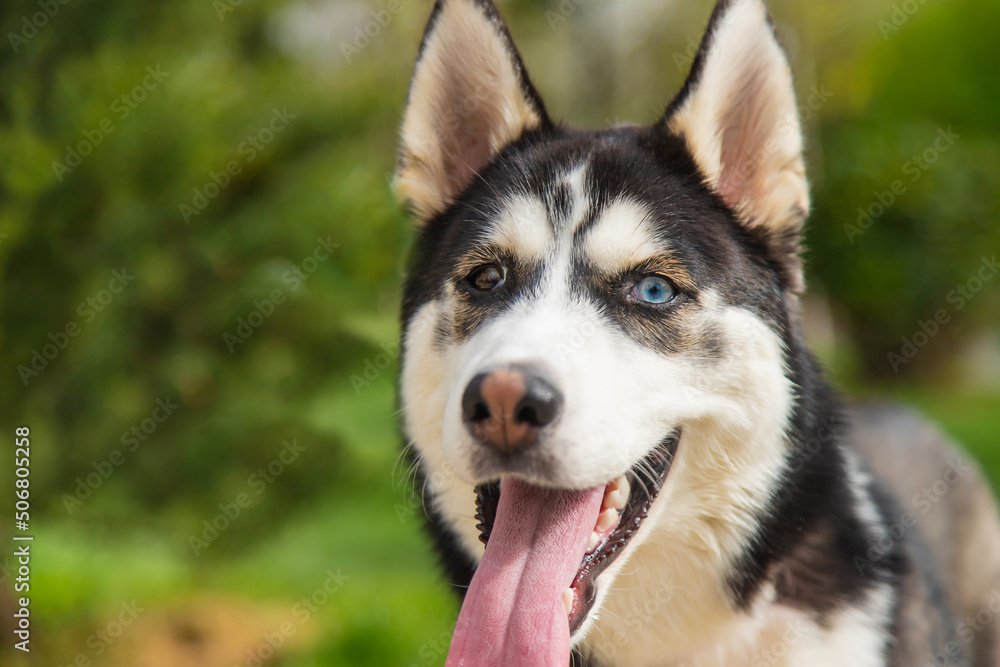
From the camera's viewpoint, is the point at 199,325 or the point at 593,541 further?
the point at 199,325

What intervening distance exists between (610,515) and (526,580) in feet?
1.04

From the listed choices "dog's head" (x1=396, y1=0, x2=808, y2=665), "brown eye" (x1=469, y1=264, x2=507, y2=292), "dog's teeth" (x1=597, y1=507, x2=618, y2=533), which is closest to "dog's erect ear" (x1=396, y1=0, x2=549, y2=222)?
"dog's head" (x1=396, y1=0, x2=808, y2=665)

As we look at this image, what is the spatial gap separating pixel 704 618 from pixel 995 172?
10.1m

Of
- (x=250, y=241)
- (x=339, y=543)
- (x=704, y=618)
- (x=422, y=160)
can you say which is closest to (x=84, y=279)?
(x=250, y=241)

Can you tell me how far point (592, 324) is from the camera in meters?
2.21

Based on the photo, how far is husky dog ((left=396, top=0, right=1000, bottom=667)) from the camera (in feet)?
6.76

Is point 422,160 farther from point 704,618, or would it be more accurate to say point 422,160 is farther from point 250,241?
point 704,618

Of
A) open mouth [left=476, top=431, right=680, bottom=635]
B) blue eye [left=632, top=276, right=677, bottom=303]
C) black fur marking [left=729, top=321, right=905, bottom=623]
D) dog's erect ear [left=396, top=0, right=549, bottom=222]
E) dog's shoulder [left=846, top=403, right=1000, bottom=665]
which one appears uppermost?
dog's erect ear [left=396, top=0, right=549, bottom=222]

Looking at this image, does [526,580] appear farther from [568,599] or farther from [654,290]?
[654,290]

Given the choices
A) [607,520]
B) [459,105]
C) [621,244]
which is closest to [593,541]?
[607,520]

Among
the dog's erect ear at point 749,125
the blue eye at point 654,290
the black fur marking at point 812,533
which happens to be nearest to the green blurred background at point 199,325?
the dog's erect ear at point 749,125

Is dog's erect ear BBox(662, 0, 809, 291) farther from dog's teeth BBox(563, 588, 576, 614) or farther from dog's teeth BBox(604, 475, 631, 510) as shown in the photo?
dog's teeth BBox(563, 588, 576, 614)

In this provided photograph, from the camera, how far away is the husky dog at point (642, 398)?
2.06 m

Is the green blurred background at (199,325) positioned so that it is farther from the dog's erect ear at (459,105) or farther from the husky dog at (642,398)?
the dog's erect ear at (459,105)
